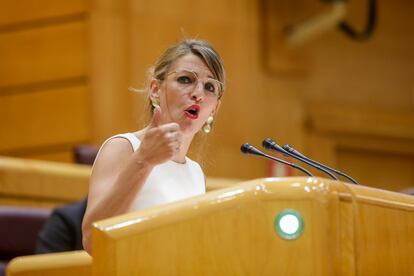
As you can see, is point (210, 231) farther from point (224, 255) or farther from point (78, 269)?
point (78, 269)

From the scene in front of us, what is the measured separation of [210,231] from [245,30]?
329 centimetres

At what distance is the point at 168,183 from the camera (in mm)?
1633

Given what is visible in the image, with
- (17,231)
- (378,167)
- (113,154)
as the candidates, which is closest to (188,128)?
(113,154)

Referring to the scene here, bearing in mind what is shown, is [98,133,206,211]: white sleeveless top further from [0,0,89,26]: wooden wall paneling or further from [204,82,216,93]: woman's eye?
[0,0,89,26]: wooden wall paneling

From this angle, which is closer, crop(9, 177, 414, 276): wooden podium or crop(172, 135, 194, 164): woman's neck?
crop(9, 177, 414, 276): wooden podium

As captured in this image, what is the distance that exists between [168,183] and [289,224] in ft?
1.25

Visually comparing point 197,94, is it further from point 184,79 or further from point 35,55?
point 35,55

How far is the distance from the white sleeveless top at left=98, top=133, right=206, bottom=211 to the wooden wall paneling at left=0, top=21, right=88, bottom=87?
254 centimetres

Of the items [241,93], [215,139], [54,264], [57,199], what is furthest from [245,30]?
[54,264]

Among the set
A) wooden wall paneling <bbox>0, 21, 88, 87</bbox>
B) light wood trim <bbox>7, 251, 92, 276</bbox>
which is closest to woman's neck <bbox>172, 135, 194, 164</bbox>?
light wood trim <bbox>7, 251, 92, 276</bbox>

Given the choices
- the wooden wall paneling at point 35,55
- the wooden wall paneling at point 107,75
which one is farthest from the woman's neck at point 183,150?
the wooden wall paneling at point 35,55

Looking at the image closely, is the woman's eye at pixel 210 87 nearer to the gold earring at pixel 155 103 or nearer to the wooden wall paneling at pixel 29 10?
the gold earring at pixel 155 103

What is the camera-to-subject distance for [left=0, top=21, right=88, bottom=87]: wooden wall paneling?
419 cm

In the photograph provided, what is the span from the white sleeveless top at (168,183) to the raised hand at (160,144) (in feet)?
0.45
